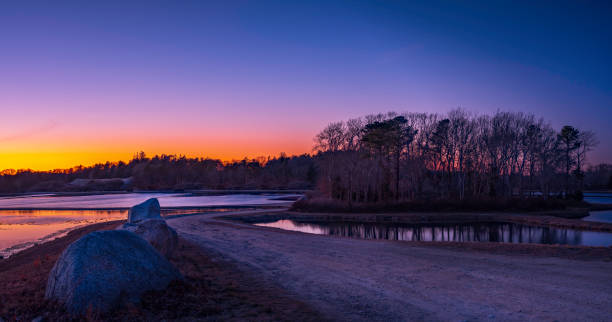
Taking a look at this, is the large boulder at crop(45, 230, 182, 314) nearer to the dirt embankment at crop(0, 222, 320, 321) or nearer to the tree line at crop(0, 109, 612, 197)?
the dirt embankment at crop(0, 222, 320, 321)

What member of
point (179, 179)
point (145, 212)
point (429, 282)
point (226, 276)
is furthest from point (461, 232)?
point (179, 179)

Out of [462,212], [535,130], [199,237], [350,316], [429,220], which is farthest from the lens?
[535,130]

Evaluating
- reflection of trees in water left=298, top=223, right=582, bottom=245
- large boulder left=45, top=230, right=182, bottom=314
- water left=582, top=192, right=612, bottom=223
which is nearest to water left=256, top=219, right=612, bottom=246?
reflection of trees in water left=298, top=223, right=582, bottom=245

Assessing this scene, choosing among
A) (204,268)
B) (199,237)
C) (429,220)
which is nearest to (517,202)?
(429,220)

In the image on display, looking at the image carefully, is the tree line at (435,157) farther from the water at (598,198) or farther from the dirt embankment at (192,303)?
the dirt embankment at (192,303)

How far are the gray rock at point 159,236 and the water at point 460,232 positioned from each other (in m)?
14.1

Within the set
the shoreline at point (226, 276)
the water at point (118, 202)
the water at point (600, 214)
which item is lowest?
the water at point (118, 202)

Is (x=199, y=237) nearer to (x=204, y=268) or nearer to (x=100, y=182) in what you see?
(x=204, y=268)

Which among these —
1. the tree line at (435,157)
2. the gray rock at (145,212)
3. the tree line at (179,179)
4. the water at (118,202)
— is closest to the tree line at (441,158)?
the tree line at (435,157)

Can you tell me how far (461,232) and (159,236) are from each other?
23761mm

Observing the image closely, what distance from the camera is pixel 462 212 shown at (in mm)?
39094

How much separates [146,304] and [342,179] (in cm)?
4436

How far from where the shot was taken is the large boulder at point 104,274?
21.1ft

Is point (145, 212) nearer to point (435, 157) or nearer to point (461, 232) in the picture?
point (461, 232)
